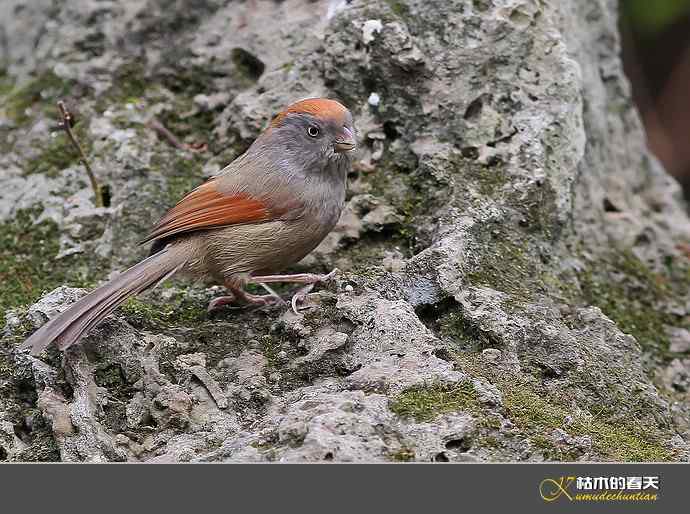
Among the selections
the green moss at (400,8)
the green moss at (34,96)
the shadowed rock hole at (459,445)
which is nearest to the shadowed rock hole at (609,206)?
the green moss at (400,8)

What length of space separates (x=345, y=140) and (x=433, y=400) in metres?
1.82

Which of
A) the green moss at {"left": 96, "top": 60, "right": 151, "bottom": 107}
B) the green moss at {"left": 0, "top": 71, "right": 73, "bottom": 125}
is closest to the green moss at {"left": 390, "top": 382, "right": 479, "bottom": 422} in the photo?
the green moss at {"left": 96, "top": 60, "right": 151, "bottom": 107}

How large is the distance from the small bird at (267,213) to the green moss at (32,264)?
20.8 inches

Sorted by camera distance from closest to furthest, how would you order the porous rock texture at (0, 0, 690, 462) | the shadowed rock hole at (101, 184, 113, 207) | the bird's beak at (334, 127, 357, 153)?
the porous rock texture at (0, 0, 690, 462) → the bird's beak at (334, 127, 357, 153) → the shadowed rock hole at (101, 184, 113, 207)

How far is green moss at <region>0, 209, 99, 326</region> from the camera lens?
529 centimetres

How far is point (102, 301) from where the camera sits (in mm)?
4465

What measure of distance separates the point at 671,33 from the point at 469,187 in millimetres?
6521

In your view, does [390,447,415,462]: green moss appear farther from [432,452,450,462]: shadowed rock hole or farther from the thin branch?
the thin branch

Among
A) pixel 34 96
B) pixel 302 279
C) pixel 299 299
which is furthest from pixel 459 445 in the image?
pixel 34 96

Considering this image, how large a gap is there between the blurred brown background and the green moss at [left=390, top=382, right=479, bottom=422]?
7588 millimetres

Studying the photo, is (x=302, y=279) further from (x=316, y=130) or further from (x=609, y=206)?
(x=609, y=206)

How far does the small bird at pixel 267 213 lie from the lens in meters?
5.09

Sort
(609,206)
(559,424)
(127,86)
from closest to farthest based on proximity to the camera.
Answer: (559,424) → (609,206) → (127,86)

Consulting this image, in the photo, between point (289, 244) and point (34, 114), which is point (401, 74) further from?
point (34, 114)
